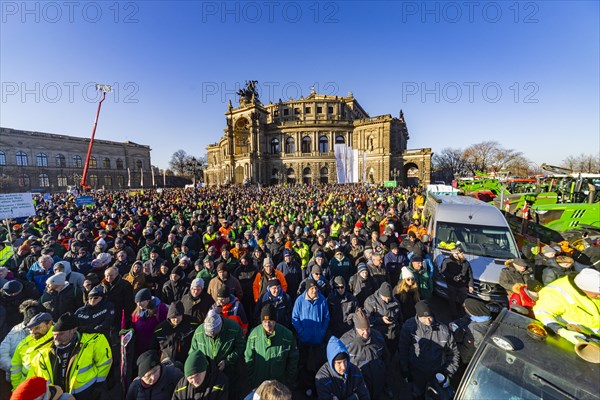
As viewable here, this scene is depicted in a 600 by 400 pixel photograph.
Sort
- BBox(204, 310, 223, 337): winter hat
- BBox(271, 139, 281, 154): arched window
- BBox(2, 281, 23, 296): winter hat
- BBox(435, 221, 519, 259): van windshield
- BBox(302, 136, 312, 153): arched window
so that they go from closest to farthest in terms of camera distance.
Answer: BBox(204, 310, 223, 337): winter hat, BBox(2, 281, 23, 296): winter hat, BBox(435, 221, 519, 259): van windshield, BBox(302, 136, 312, 153): arched window, BBox(271, 139, 281, 154): arched window

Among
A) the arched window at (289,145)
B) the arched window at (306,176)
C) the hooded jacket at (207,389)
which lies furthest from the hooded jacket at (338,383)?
the arched window at (289,145)

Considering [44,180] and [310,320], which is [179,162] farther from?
[310,320]

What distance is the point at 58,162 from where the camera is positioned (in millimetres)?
53719

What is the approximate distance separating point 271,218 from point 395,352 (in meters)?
8.89

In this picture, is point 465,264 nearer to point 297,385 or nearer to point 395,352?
point 395,352

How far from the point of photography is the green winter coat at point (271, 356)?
3.08 metres

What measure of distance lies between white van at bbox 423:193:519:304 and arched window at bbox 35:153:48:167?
7314 centimetres

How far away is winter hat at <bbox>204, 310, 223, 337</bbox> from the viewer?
2.98m

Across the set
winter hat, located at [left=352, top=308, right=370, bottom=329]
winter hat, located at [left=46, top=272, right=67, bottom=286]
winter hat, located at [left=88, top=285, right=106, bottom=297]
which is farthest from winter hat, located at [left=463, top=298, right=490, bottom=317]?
winter hat, located at [left=46, top=272, right=67, bottom=286]

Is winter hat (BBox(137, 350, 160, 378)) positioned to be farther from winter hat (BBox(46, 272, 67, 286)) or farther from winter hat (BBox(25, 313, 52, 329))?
winter hat (BBox(46, 272, 67, 286))

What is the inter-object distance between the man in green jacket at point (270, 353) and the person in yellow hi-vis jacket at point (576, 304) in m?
2.73

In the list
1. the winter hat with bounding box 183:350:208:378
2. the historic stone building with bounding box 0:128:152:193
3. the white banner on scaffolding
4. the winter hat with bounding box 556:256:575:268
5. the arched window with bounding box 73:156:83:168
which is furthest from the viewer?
the arched window with bounding box 73:156:83:168

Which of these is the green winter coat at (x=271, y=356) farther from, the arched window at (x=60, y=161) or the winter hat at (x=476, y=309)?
the arched window at (x=60, y=161)

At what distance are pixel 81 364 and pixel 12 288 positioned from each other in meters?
2.70
